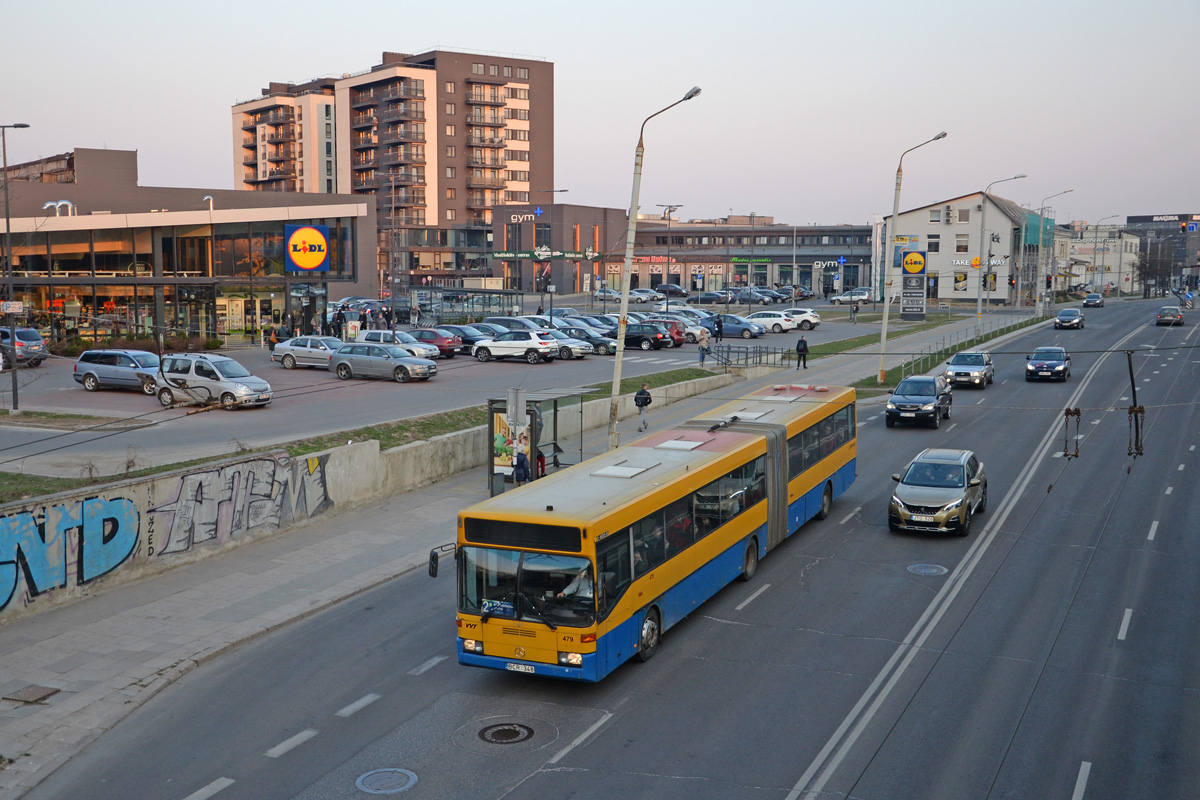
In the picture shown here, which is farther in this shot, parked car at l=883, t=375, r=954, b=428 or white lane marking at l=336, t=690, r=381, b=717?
parked car at l=883, t=375, r=954, b=428

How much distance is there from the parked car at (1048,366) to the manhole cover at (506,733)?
37.6 meters

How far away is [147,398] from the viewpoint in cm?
3428

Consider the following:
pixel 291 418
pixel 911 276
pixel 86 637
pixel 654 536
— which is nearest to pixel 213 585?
pixel 86 637

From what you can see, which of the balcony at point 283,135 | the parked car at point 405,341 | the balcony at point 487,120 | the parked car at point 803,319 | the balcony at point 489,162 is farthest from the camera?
the balcony at point 283,135

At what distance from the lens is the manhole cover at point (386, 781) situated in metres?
9.80

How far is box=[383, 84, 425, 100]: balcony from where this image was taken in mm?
111375

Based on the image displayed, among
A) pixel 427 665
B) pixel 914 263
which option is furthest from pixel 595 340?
pixel 914 263

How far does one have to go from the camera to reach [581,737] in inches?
436

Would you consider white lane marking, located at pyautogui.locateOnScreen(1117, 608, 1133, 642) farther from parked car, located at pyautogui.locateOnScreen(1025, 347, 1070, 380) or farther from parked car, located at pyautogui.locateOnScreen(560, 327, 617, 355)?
parked car, located at pyautogui.locateOnScreen(560, 327, 617, 355)

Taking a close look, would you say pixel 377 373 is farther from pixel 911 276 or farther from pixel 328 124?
pixel 328 124

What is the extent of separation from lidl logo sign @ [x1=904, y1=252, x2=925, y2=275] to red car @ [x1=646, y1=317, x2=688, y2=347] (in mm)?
33775

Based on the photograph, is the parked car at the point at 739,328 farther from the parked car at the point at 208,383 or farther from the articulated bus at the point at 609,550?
the articulated bus at the point at 609,550

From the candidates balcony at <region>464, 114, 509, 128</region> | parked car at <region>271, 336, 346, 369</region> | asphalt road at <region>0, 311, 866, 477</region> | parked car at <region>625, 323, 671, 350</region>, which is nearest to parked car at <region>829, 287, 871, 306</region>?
balcony at <region>464, 114, 509, 128</region>

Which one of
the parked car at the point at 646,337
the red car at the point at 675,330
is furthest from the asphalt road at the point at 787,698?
the red car at the point at 675,330
